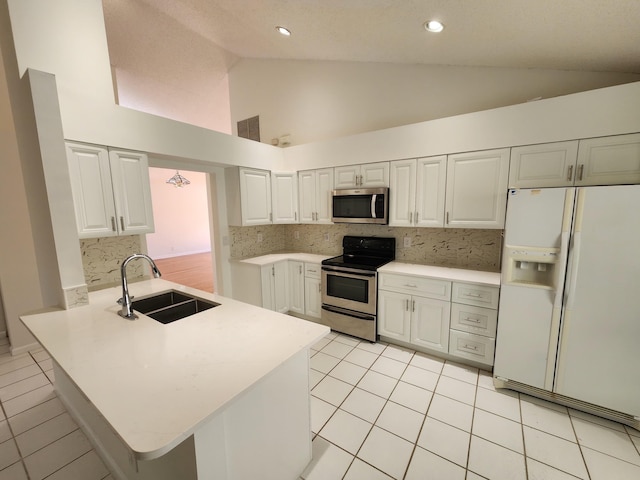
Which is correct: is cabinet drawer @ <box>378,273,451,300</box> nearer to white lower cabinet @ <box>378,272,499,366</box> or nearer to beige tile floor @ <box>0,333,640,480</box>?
white lower cabinet @ <box>378,272,499,366</box>

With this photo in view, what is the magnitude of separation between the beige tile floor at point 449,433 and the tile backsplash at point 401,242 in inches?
45.8

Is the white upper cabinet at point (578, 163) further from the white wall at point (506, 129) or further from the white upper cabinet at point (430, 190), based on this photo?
the white upper cabinet at point (430, 190)

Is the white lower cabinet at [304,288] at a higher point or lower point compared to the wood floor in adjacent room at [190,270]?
higher

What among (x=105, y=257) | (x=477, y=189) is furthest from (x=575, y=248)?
(x=105, y=257)

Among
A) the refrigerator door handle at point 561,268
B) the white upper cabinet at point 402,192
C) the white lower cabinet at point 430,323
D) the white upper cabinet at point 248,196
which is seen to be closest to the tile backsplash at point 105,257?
the white upper cabinet at point 248,196

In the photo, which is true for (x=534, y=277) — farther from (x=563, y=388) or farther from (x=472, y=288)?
(x=563, y=388)

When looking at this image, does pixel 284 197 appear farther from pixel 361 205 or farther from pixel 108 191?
pixel 108 191

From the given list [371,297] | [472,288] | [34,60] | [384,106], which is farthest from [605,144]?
[34,60]

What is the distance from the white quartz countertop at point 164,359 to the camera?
0.83 metres

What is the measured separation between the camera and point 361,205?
309cm

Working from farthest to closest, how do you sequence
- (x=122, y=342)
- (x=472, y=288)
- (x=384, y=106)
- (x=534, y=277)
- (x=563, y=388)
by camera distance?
(x=384, y=106) < (x=472, y=288) < (x=534, y=277) < (x=563, y=388) < (x=122, y=342)

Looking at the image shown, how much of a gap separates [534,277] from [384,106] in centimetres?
244

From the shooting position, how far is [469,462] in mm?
1581

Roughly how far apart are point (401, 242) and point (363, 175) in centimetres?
97
